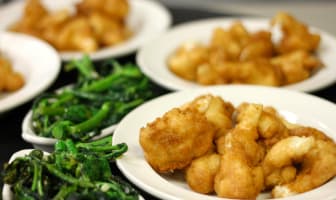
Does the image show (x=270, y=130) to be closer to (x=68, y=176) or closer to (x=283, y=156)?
(x=283, y=156)

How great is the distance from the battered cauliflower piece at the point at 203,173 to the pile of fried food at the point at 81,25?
1.26 metres

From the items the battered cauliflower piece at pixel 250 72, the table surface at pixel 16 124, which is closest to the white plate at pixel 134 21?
the table surface at pixel 16 124

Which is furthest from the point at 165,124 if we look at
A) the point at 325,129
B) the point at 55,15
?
the point at 55,15

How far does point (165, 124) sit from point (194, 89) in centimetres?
45

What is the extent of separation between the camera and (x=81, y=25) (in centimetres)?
304

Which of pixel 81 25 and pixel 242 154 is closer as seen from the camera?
pixel 242 154

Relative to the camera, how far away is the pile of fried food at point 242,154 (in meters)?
1.78

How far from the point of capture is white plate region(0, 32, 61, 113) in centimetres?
240

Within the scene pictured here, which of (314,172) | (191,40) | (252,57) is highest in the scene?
(314,172)

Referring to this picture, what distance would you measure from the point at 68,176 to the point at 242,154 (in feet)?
1.69

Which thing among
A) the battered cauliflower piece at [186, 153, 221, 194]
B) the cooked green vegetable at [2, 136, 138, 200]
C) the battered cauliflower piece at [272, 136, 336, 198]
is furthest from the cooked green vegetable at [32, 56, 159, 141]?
the battered cauliflower piece at [272, 136, 336, 198]

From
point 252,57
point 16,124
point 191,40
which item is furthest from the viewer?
point 191,40

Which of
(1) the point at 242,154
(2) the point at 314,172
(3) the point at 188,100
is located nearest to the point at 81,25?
(3) the point at 188,100

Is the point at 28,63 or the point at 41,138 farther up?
the point at 41,138
